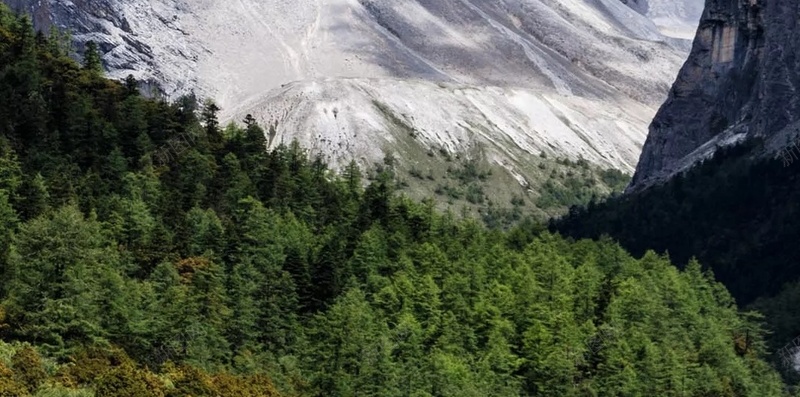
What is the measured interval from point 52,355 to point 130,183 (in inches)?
1538

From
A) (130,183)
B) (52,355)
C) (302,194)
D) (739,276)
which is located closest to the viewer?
(52,355)

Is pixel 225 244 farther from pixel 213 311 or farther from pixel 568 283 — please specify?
pixel 568 283

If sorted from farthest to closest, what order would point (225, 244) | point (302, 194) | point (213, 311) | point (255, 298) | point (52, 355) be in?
point (302, 194) < point (225, 244) < point (255, 298) < point (213, 311) < point (52, 355)

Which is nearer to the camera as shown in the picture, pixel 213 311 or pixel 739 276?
pixel 213 311

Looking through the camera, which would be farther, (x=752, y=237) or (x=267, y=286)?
(x=752, y=237)

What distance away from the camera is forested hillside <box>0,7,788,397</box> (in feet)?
321

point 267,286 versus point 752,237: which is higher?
point 752,237

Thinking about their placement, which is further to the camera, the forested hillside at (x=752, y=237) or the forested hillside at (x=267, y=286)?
Answer: the forested hillside at (x=752, y=237)

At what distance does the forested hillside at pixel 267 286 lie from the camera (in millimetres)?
97812

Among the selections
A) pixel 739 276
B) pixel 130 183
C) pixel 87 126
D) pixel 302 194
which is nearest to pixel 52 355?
pixel 130 183

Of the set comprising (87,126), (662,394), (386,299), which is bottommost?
(87,126)

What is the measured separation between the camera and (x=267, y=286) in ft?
380

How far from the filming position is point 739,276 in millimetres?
179125

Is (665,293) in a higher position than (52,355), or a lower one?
higher
